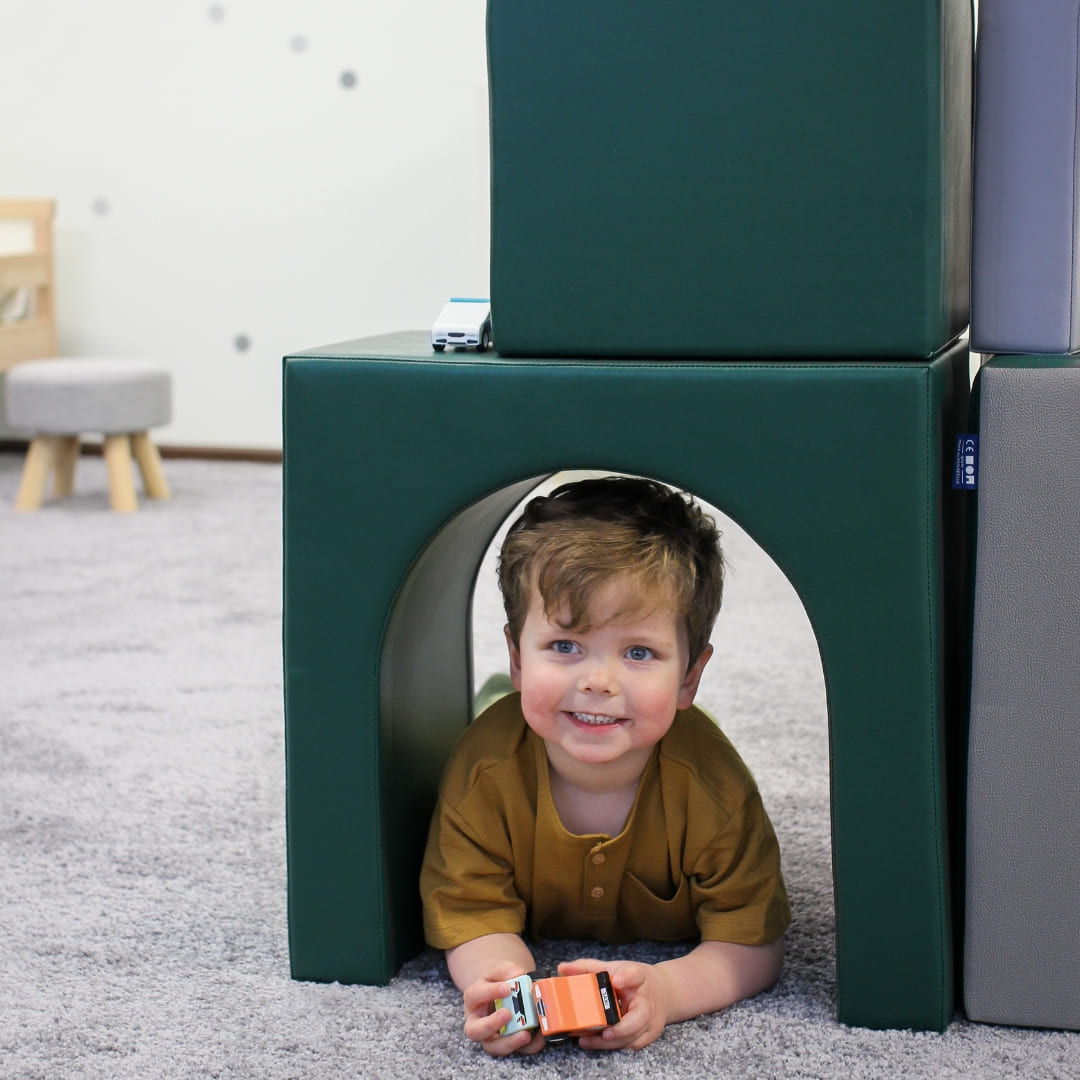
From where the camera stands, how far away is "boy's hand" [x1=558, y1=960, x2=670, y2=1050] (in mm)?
1034

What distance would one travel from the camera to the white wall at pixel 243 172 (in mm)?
3707

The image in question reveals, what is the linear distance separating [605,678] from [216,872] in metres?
0.51

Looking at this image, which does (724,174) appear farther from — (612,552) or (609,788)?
(609,788)

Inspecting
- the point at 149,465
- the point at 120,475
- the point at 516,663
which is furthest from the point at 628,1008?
the point at 149,465

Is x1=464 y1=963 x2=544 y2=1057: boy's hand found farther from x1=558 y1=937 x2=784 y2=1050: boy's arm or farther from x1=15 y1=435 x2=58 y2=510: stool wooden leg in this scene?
x1=15 y1=435 x2=58 y2=510: stool wooden leg

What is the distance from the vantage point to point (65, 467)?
138 inches

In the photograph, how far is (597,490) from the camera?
3.90ft

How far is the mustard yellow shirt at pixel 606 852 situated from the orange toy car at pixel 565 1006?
127mm

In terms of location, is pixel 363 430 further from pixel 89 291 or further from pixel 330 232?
pixel 89 291

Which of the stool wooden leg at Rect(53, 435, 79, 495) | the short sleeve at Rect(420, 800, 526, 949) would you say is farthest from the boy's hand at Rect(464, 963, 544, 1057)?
the stool wooden leg at Rect(53, 435, 79, 495)

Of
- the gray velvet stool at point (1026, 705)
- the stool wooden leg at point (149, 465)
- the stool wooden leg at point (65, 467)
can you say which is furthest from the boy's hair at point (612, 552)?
the stool wooden leg at point (65, 467)

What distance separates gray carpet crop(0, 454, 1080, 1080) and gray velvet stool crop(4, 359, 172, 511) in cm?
69

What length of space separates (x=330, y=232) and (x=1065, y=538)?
3.06 metres

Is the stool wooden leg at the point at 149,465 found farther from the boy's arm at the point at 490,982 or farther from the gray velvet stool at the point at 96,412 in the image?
the boy's arm at the point at 490,982
